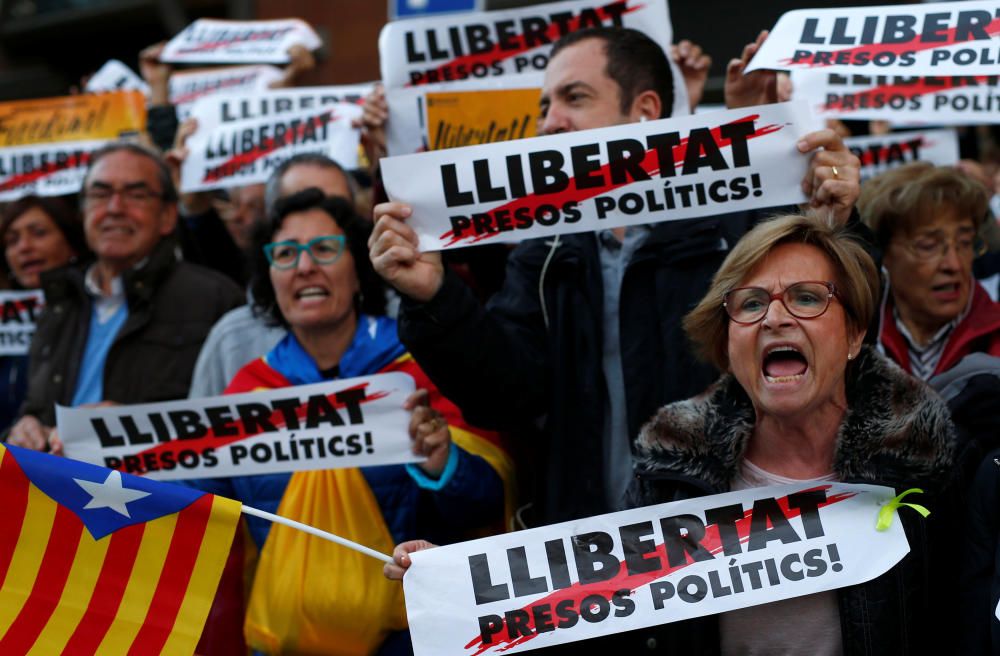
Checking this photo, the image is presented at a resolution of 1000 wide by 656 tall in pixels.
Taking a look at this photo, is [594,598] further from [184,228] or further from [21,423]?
[184,228]

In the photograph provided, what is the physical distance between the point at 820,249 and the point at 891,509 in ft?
2.10

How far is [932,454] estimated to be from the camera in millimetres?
3066

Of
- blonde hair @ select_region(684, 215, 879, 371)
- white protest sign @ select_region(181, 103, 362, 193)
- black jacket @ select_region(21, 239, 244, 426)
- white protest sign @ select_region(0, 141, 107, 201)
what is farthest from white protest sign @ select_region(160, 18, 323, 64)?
blonde hair @ select_region(684, 215, 879, 371)

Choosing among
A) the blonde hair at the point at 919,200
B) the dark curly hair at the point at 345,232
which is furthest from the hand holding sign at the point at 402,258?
the blonde hair at the point at 919,200

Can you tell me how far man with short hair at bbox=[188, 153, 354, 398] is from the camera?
4.54 metres

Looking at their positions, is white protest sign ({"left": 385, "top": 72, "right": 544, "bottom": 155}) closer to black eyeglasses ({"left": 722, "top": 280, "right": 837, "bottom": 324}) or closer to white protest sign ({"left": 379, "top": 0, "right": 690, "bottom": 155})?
white protest sign ({"left": 379, "top": 0, "right": 690, "bottom": 155})

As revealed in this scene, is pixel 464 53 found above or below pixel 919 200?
above

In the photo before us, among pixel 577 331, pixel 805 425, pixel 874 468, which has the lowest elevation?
pixel 874 468

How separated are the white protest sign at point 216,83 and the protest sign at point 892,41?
398 centimetres

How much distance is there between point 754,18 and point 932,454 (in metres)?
5.58

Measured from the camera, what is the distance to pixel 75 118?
264 inches

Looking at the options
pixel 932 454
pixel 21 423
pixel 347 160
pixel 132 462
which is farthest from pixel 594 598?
pixel 347 160

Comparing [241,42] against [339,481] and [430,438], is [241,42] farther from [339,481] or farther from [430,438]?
[430,438]

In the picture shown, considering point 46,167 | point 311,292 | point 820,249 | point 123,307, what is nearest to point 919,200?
point 820,249
